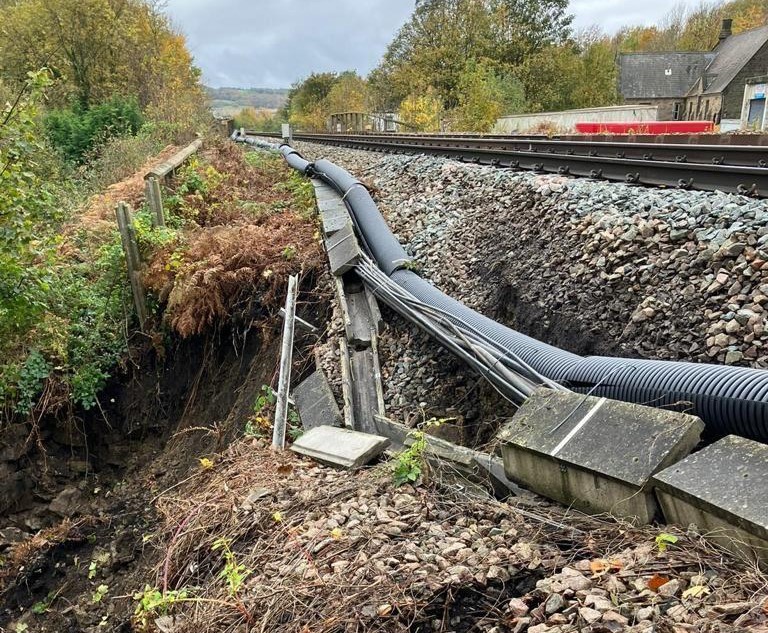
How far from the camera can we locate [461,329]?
466cm

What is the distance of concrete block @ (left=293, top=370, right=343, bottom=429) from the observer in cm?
483

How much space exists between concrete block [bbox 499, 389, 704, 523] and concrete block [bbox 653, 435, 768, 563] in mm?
99

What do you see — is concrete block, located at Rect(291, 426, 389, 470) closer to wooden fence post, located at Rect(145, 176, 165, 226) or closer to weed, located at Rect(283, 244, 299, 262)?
weed, located at Rect(283, 244, 299, 262)

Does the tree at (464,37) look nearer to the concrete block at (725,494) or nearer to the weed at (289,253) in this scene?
the weed at (289,253)

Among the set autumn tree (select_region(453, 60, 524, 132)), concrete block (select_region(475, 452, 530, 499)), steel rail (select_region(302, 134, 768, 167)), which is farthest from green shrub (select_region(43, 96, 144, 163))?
concrete block (select_region(475, 452, 530, 499))

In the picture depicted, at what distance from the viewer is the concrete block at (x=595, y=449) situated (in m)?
2.60

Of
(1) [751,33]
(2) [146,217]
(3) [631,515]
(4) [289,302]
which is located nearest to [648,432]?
(3) [631,515]

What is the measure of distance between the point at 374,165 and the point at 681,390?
34.1 ft

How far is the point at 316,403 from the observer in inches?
200

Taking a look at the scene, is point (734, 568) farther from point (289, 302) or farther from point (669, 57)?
point (669, 57)

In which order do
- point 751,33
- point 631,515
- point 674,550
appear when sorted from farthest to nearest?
point 751,33 < point 631,515 < point 674,550

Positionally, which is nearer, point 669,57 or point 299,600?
point 299,600

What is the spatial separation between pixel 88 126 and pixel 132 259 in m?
14.2

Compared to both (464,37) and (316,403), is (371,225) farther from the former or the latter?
(464,37)
